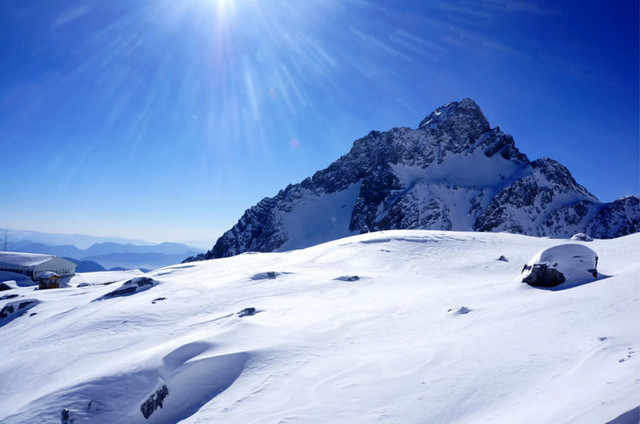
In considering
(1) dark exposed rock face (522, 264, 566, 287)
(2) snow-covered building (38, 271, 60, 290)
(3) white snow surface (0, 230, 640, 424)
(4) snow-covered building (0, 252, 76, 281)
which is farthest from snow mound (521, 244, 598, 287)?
(4) snow-covered building (0, 252, 76, 281)

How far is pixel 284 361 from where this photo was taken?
8594 millimetres

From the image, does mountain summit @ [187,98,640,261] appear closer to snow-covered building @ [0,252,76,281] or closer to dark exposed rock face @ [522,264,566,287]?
snow-covered building @ [0,252,76,281]

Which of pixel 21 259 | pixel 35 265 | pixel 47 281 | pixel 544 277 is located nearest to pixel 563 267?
pixel 544 277

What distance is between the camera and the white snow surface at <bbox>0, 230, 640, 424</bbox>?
558cm

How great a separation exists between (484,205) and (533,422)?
126732 mm

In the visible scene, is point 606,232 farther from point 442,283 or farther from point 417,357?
point 417,357

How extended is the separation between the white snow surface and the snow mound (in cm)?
64

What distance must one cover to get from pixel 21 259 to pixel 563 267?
80137 millimetres

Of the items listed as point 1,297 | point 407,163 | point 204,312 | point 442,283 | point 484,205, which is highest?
point 407,163

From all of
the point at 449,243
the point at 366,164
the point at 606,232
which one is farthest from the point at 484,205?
the point at 449,243

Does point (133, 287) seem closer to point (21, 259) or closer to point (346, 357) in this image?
point (346, 357)

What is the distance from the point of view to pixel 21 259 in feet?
197

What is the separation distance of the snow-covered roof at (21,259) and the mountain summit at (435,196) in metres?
77.7

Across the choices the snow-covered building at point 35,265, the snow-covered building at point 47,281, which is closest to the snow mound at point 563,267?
the snow-covered building at point 47,281
